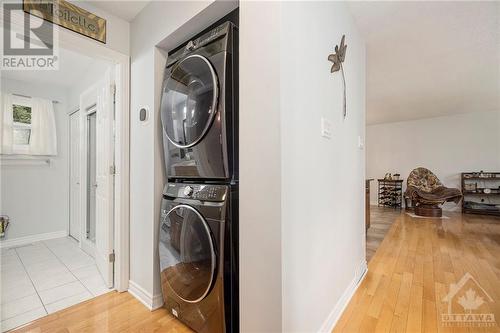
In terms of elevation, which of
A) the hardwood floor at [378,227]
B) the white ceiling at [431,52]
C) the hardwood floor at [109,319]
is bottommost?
the hardwood floor at [378,227]

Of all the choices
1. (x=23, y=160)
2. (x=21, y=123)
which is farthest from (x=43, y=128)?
(x=23, y=160)

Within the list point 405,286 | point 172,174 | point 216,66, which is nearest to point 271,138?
point 216,66

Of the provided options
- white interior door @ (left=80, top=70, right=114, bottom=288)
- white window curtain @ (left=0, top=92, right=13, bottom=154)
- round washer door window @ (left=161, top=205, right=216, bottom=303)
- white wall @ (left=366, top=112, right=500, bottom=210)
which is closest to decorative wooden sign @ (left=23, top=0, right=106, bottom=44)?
white interior door @ (left=80, top=70, right=114, bottom=288)

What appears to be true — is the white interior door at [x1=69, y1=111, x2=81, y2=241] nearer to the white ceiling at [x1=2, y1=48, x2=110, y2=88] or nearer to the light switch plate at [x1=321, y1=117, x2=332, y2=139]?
the white ceiling at [x1=2, y1=48, x2=110, y2=88]

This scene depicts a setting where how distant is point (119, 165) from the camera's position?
185 cm

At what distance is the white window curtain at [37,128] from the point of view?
2.92m

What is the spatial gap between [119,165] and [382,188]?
21.6 feet

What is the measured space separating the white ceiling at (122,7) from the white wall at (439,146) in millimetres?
6779

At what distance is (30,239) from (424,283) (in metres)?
4.80

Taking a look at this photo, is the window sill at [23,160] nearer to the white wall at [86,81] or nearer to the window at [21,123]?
the window at [21,123]

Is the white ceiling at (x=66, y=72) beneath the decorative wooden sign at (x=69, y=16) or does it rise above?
above

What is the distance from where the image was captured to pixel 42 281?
207 centimetres

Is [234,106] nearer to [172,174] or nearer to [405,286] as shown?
[172,174]

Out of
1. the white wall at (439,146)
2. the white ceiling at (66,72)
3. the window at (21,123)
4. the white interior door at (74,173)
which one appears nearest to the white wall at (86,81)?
the white ceiling at (66,72)
